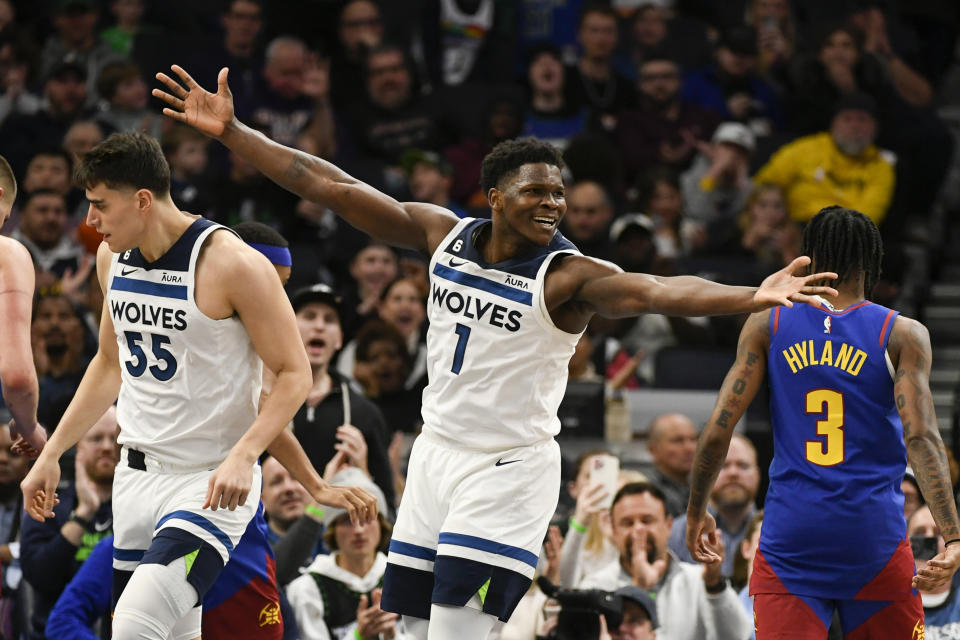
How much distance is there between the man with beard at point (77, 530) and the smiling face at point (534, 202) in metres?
2.67

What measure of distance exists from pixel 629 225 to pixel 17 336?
597cm

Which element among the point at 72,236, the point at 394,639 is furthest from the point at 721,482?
the point at 72,236

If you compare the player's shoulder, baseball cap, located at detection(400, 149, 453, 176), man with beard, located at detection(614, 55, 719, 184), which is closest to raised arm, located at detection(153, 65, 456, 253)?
the player's shoulder

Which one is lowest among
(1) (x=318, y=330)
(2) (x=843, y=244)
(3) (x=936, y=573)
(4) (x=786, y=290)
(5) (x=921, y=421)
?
(3) (x=936, y=573)

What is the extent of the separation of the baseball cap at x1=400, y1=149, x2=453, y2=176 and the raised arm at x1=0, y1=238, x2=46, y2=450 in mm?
6079

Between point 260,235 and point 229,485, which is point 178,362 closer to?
point 229,485

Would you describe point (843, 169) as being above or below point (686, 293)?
above

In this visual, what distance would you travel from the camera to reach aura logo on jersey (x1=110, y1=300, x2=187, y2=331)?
5.29 meters

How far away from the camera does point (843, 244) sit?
5328mm

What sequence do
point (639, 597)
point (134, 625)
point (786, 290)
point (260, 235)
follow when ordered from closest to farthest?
point (786, 290), point (134, 625), point (260, 235), point (639, 597)

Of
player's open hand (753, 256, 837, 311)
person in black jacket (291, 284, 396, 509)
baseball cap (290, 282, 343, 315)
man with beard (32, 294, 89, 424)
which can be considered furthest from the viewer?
man with beard (32, 294, 89, 424)

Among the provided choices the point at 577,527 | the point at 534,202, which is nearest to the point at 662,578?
the point at 577,527

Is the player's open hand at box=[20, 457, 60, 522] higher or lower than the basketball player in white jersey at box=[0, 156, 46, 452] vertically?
lower

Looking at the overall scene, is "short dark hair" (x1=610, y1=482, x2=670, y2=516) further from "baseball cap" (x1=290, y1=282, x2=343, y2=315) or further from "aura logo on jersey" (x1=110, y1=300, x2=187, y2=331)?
"aura logo on jersey" (x1=110, y1=300, x2=187, y2=331)
